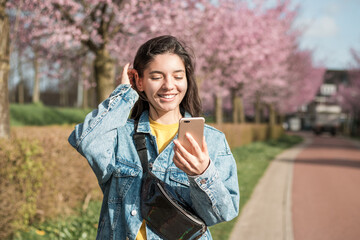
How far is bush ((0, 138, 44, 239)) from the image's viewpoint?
405 centimetres

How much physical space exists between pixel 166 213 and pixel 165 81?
588mm

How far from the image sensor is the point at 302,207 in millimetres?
7508

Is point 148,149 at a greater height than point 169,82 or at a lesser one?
lesser

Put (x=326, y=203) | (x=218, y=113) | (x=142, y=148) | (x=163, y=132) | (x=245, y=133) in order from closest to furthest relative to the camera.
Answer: (x=142, y=148)
(x=163, y=132)
(x=326, y=203)
(x=218, y=113)
(x=245, y=133)

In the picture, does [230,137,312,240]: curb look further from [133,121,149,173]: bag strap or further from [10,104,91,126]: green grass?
[10,104,91,126]: green grass

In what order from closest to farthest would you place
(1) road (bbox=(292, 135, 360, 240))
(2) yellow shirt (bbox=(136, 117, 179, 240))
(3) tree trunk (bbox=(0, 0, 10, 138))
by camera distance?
1. (2) yellow shirt (bbox=(136, 117, 179, 240))
2. (3) tree trunk (bbox=(0, 0, 10, 138))
3. (1) road (bbox=(292, 135, 360, 240))

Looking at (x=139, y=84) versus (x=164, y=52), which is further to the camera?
(x=139, y=84)

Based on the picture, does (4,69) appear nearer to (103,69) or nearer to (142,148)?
(103,69)

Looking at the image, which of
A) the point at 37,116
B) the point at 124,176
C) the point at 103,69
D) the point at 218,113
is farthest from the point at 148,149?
the point at 37,116

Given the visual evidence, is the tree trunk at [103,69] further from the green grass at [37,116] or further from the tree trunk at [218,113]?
the tree trunk at [218,113]

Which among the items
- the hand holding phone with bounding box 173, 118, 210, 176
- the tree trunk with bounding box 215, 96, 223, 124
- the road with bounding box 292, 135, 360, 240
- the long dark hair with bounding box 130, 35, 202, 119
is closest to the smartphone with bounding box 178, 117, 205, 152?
the hand holding phone with bounding box 173, 118, 210, 176

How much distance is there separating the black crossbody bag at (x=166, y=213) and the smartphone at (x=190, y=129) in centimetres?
26

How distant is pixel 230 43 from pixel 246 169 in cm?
523

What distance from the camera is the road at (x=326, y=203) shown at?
5.96m
